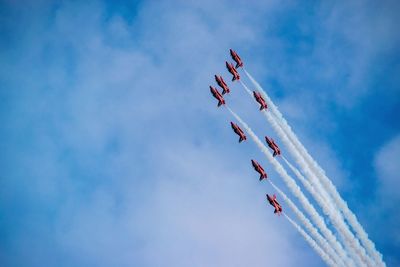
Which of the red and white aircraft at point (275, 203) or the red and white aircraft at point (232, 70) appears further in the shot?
the red and white aircraft at point (232, 70)

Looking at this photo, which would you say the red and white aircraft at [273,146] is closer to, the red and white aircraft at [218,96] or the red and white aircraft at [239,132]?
the red and white aircraft at [239,132]

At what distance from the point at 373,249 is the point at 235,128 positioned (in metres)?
43.0

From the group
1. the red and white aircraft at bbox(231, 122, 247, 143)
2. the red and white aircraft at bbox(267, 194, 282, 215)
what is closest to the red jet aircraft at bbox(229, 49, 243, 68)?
the red and white aircraft at bbox(231, 122, 247, 143)

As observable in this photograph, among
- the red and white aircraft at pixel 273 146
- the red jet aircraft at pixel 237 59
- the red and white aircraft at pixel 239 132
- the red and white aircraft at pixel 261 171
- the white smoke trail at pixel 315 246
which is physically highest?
the red jet aircraft at pixel 237 59

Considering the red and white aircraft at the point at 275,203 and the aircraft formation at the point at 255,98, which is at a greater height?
the aircraft formation at the point at 255,98

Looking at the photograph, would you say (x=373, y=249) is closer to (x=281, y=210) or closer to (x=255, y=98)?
(x=281, y=210)

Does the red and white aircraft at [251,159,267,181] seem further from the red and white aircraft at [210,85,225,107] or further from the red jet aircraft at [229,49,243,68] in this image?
the red jet aircraft at [229,49,243,68]

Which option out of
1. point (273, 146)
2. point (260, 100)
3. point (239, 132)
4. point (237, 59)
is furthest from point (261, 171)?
point (237, 59)

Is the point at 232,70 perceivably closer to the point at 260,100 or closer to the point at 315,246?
the point at 260,100

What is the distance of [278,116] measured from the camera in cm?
9856

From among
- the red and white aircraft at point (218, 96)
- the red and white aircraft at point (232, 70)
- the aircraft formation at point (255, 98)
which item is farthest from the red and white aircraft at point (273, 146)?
the red and white aircraft at point (232, 70)

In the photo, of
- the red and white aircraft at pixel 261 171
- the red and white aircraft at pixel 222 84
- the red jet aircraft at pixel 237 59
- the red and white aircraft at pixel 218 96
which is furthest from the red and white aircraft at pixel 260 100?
the red and white aircraft at pixel 261 171

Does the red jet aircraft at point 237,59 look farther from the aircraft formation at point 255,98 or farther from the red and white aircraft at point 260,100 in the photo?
the red and white aircraft at point 260,100

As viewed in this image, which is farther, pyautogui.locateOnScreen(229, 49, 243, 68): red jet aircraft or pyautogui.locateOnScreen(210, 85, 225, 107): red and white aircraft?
pyautogui.locateOnScreen(229, 49, 243, 68): red jet aircraft
